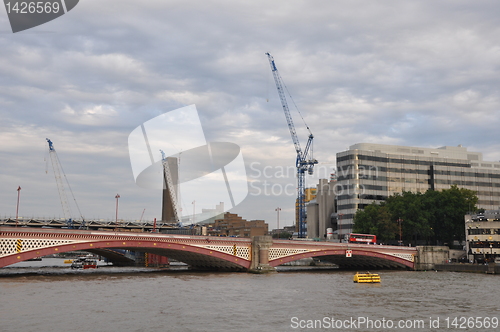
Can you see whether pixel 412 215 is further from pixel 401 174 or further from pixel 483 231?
pixel 401 174

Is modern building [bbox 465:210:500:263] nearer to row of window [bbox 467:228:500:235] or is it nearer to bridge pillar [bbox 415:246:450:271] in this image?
row of window [bbox 467:228:500:235]

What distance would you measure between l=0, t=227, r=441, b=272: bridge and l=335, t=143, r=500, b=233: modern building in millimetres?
53454

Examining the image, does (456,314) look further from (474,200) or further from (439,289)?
(474,200)

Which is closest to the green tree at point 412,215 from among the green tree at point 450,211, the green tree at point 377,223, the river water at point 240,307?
the green tree at point 377,223

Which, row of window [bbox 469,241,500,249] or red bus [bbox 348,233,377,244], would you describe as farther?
red bus [bbox 348,233,377,244]

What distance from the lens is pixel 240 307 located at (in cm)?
4803

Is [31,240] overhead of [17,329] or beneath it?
overhead

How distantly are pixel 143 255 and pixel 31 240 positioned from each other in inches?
2932

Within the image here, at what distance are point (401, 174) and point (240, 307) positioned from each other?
5606 inches

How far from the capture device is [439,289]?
2635 inches

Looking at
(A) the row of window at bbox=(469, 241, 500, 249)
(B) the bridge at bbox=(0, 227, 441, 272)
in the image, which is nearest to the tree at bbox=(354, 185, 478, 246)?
(A) the row of window at bbox=(469, 241, 500, 249)

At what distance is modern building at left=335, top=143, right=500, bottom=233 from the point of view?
17438 cm

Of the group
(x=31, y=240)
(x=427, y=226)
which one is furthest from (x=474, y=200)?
(x=31, y=240)

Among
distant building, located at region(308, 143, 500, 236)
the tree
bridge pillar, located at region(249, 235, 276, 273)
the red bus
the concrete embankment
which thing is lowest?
the concrete embankment
